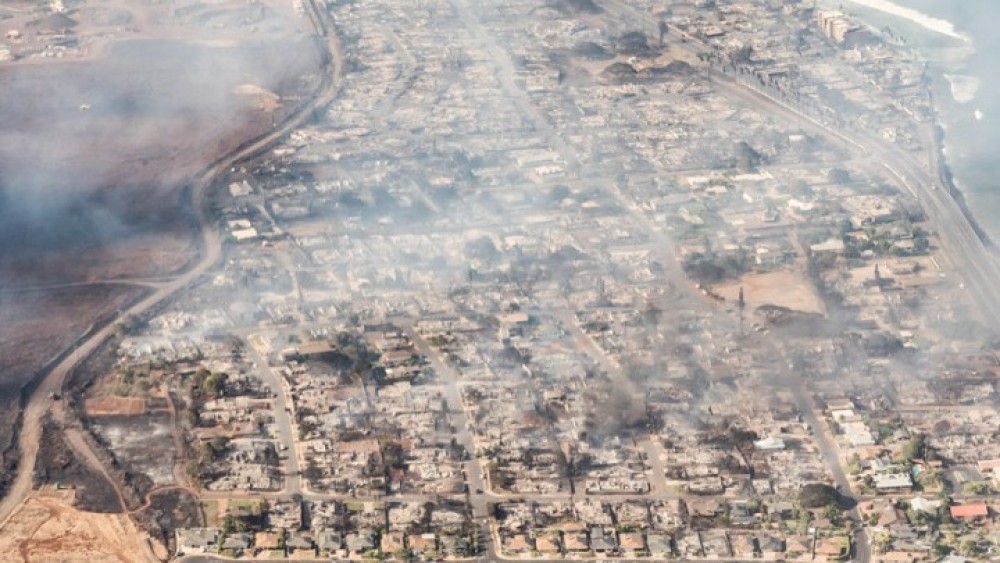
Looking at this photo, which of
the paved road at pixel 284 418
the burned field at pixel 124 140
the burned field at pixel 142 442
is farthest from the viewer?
the burned field at pixel 124 140

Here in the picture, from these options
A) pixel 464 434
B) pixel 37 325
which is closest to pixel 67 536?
pixel 464 434

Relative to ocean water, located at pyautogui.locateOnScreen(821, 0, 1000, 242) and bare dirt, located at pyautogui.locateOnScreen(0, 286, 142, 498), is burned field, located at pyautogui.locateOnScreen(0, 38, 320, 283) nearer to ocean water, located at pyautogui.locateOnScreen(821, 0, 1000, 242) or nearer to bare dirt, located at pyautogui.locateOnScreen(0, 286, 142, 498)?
bare dirt, located at pyautogui.locateOnScreen(0, 286, 142, 498)

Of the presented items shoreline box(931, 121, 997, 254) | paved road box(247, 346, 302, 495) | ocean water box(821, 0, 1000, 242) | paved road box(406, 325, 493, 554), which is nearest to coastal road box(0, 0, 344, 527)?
paved road box(247, 346, 302, 495)

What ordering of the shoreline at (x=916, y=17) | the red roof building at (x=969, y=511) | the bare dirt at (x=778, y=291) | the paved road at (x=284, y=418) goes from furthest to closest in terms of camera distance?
1. the shoreline at (x=916, y=17)
2. the bare dirt at (x=778, y=291)
3. the paved road at (x=284, y=418)
4. the red roof building at (x=969, y=511)

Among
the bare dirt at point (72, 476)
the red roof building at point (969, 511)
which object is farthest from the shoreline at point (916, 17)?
the bare dirt at point (72, 476)

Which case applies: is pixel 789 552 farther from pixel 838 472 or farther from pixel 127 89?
pixel 127 89

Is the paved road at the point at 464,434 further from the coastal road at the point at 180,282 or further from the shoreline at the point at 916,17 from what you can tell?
the shoreline at the point at 916,17
